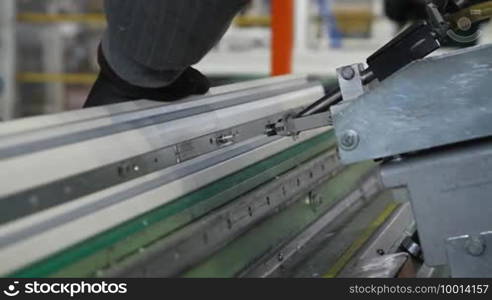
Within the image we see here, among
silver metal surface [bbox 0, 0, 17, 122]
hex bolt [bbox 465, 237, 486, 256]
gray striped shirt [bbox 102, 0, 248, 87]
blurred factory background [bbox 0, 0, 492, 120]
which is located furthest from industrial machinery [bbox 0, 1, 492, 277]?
silver metal surface [bbox 0, 0, 17, 122]

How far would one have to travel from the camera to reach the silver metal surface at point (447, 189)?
1244mm

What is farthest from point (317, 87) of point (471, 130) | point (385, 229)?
point (471, 130)

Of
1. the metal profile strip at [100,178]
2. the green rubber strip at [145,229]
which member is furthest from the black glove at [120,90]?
the green rubber strip at [145,229]

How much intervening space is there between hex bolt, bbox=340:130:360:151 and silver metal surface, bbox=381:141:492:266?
3.1 inches

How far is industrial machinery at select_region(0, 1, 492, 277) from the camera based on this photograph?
1084 mm

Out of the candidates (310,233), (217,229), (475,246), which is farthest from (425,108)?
(310,233)

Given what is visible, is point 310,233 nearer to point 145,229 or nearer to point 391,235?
point 391,235

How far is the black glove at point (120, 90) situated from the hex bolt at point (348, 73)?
484 mm

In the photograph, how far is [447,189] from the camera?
1.25m

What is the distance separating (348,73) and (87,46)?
7680mm

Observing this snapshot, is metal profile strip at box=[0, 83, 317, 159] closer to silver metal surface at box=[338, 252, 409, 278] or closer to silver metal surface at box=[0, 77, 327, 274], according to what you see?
silver metal surface at box=[0, 77, 327, 274]

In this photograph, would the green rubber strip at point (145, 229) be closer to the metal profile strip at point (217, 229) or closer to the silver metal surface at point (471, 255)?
the metal profile strip at point (217, 229)

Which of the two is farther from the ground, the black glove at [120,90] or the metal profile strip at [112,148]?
the black glove at [120,90]

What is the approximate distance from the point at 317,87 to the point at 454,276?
4.51 ft
